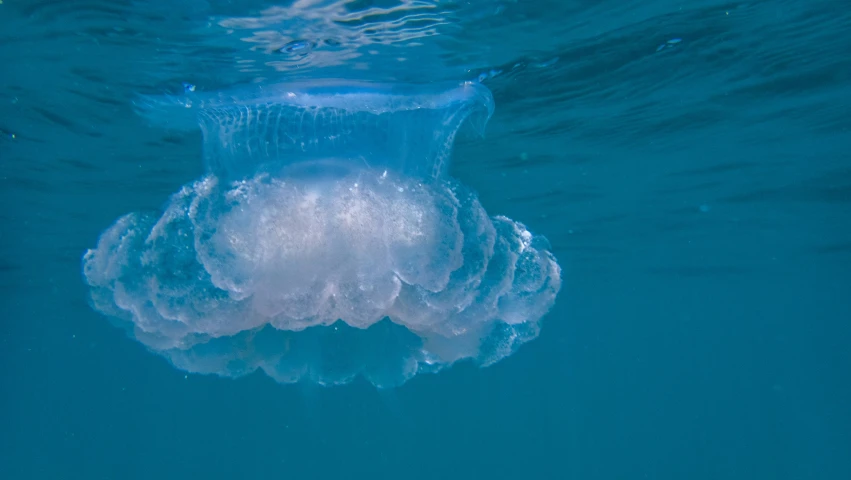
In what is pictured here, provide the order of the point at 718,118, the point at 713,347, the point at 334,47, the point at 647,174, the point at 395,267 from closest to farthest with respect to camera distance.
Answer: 1. the point at 395,267
2. the point at 334,47
3. the point at 718,118
4. the point at 647,174
5. the point at 713,347

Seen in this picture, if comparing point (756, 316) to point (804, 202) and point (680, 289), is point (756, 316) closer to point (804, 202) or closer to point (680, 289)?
point (680, 289)

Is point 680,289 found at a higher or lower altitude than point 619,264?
lower

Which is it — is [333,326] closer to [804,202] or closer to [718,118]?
[718,118]

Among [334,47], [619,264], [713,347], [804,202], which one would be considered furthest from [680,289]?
[713,347]

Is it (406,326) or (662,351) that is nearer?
(406,326)

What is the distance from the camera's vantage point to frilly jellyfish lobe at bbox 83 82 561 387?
4.71 metres

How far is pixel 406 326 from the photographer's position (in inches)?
219

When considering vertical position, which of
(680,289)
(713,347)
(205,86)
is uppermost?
(205,86)

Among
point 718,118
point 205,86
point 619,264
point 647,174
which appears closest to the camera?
point 205,86

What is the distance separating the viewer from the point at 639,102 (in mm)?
9852

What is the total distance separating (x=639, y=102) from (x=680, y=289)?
1039 inches

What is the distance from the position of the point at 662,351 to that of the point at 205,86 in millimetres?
72220

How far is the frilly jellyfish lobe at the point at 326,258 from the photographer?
4715 mm

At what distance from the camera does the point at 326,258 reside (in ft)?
15.2
